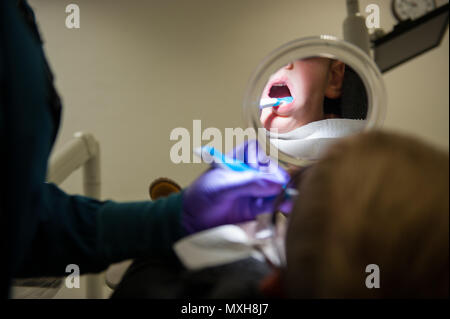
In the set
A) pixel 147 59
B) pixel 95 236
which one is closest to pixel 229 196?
pixel 95 236

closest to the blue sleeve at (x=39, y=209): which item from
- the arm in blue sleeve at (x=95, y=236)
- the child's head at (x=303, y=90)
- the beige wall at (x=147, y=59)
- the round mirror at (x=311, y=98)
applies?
the arm in blue sleeve at (x=95, y=236)

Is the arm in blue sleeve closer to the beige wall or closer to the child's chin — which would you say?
A: the child's chin

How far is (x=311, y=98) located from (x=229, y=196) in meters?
0.47

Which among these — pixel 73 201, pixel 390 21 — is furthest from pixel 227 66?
pixel 73 201

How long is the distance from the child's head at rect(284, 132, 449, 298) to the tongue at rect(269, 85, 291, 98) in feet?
2.00

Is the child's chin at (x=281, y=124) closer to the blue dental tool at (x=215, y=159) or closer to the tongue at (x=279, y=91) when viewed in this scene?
the tongue at (x=279, y=91)

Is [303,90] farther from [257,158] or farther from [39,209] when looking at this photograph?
[39,209]

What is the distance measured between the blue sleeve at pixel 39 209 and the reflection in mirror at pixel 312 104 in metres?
0.38

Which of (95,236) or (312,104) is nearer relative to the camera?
(95,236)

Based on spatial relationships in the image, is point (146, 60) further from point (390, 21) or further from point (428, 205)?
point (428, 205)

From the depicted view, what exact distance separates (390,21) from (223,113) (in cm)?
127

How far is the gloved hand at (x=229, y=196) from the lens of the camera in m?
0.69

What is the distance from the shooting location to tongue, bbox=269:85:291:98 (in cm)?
100

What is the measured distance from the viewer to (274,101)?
939mm
